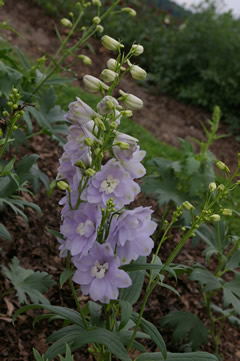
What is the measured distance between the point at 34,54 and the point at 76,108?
610cm

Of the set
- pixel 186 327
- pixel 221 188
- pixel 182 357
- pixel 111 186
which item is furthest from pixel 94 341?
pixel 186 327

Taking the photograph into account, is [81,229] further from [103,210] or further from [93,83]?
[93,83]

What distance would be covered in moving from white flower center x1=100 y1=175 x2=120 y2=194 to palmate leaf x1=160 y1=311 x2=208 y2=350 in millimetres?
1591

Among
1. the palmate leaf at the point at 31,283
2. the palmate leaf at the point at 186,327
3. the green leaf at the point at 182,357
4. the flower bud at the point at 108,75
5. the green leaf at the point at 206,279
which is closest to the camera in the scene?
the flower bud at the point at 108,75

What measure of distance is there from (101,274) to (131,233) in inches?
7.5

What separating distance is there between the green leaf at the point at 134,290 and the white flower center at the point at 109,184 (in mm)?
516

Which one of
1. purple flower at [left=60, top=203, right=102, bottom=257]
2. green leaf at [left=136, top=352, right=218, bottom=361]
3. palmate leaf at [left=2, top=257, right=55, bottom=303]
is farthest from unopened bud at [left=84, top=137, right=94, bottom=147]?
palmate leaf at [left=2, top=257, right=55, bottom=303]

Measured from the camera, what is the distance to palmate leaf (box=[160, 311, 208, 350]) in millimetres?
2867

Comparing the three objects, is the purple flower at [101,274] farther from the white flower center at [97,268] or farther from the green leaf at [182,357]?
the green leaf at [182,357]

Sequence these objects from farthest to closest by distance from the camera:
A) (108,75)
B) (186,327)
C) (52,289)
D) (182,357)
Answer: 1. (52,289)
2. (186,327)
3. (182,357)
4. (108,75)

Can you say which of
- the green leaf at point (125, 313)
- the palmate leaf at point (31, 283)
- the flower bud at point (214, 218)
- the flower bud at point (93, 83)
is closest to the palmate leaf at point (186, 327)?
the palmate leaf at point (31, 283)

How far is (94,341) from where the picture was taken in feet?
5.75

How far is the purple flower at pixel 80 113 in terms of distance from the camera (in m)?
1.68

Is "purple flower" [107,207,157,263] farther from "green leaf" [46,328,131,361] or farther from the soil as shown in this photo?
the soil
